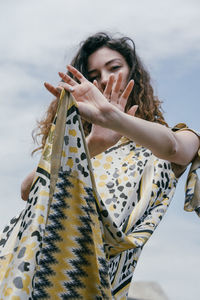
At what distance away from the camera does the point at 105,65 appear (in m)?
2.68

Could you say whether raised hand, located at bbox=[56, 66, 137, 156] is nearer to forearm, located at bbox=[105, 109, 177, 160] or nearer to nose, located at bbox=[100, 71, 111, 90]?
forearm, located at bbox=[105, 109, 177, 160]

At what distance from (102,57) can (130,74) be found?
0.52 ft

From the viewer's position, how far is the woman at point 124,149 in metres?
1.96

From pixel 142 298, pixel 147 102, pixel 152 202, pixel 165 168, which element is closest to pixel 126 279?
pixel 152 202

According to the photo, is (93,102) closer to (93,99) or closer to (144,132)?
(93,99)

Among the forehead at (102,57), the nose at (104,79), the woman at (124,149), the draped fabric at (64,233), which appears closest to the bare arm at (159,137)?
the woman at (124,149)

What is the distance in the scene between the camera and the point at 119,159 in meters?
2.50

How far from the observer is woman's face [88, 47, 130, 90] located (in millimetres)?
2623

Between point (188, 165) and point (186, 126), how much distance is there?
17 cm

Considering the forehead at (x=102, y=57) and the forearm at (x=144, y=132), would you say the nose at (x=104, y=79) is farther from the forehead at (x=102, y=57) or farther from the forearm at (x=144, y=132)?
the forearm at (x=144, y=132)

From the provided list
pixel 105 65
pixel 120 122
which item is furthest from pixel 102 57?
pixel 120 122

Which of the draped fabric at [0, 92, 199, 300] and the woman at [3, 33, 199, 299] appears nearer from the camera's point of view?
the draped fabric at [0, 92, 199, 300]

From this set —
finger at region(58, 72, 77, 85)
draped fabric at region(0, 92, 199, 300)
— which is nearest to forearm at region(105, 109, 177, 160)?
draped fabric at region(0, 92, 199, 300)

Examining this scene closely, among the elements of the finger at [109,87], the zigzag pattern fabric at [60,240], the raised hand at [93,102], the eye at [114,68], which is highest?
the eye at [114,68]
